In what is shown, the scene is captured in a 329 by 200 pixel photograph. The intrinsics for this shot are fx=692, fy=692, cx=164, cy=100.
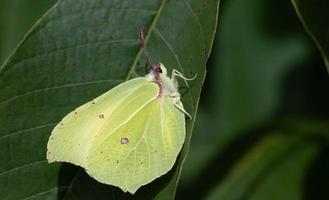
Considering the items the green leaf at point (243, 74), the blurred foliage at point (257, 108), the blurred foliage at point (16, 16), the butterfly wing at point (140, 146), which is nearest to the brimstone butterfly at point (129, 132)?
the butterfly wing at point (140, 146)

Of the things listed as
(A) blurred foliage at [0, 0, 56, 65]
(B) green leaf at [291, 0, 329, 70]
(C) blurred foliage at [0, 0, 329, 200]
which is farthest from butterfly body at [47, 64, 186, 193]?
(A) blurred foliage at [0, 0, 56, 65]

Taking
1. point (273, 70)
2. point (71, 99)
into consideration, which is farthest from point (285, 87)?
point (71, 99)

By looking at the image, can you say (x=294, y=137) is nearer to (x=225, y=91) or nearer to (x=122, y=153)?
(x=225, y=91)

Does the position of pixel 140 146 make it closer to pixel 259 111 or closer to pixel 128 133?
pixel 128 133

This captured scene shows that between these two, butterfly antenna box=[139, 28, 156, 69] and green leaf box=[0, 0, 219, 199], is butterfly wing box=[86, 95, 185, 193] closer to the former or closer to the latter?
green leaf box=[0, 0, 219, 199]

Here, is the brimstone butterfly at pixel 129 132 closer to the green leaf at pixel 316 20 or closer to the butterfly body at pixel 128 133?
the butterfly body at pixel 128 133

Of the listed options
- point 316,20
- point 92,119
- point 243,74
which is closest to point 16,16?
point 92,119
